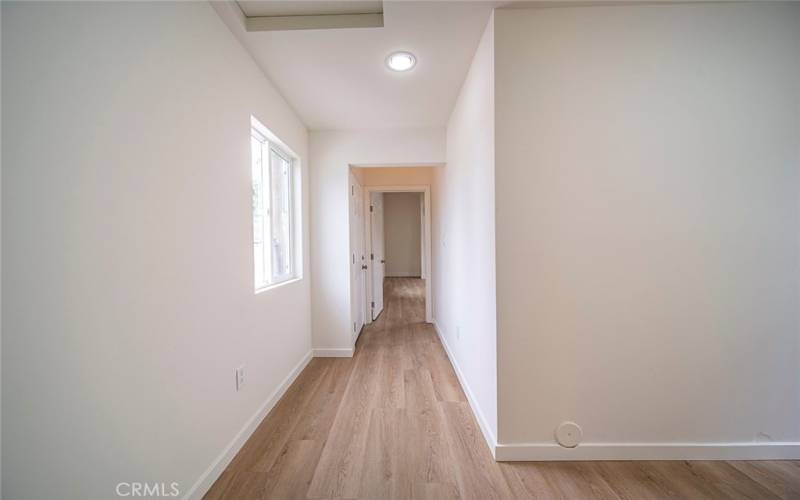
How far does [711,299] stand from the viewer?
1.53 m

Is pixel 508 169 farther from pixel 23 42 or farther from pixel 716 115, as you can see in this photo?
pixel 23 42

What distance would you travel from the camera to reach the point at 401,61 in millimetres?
1903

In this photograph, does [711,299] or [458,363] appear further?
[458,363]

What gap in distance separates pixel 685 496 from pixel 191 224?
251cm

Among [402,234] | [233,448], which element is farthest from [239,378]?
[402,234]

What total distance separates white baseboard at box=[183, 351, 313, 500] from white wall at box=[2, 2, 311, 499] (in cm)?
4

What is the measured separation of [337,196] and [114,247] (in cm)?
216

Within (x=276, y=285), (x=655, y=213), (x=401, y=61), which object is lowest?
(x=276, y=285)

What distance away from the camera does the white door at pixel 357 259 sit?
328 centimetres

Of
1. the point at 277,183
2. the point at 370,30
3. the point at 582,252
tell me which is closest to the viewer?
the point at 582,252

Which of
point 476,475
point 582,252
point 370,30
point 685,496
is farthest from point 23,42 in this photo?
point 685,496

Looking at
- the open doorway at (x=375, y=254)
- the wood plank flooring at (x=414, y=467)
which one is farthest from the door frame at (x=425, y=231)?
the wood plank flooring at (x=414, y=467)

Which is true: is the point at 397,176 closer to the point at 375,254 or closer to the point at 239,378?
the point at 375,254

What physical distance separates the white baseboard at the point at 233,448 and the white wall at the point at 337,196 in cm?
74
